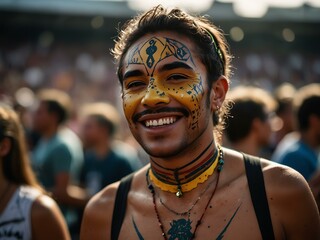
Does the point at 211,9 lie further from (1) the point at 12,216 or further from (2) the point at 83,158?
(1) the point at 12,216

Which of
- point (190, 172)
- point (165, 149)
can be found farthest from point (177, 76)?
point (190, 172)

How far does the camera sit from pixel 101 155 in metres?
7.06

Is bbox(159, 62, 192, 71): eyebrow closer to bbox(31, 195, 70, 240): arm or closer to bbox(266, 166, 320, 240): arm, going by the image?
bbox(266, 166, 320, 240): arm

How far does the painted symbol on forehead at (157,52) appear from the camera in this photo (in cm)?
299

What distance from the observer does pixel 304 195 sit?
2775 millimetres

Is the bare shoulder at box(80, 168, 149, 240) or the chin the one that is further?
the bare shoulder at box(80, 168, 149, 240)

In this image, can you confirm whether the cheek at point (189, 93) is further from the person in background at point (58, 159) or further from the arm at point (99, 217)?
the person in background at point (58, 159)

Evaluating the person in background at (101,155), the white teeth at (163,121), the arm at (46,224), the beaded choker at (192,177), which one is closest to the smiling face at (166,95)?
the white teeth at (163,121)

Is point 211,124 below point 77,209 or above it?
above

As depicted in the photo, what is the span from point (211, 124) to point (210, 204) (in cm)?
45

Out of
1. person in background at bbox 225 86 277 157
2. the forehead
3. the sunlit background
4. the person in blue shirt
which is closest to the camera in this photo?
the forehead

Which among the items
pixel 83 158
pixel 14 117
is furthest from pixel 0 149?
pixel 83 158

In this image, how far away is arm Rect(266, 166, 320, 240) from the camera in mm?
2729

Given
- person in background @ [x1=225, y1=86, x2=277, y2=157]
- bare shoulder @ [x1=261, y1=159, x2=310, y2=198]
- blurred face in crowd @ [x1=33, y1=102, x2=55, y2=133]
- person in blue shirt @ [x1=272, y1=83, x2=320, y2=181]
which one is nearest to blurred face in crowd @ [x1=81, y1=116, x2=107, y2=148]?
blurred face in crowd @ [x1=33, y1=102, x2=55, y2=133]
